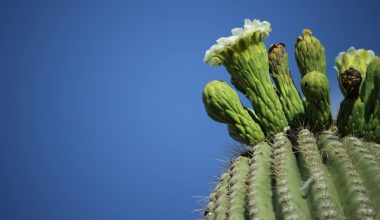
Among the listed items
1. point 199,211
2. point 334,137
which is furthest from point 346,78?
point 199,211

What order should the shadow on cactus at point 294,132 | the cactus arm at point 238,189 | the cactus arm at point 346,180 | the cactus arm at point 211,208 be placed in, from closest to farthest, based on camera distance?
the cactus arm at point 346,180 → the shadow on cactus at point 294,132 → the cactus arm at point 238,189 → the cactus arm at point 211,208

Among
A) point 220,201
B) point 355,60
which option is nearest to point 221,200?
point 220,201

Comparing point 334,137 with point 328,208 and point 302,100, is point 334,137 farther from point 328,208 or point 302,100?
point 328,208

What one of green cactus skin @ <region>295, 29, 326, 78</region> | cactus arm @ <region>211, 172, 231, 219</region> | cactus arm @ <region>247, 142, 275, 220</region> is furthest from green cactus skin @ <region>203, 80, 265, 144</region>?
green cactus skin @ <region>295, 29, 326, 78</region>

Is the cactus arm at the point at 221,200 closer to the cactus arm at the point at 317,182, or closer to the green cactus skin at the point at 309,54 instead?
the cactus arm at the point at 317,182

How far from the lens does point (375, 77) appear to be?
7.67 feet

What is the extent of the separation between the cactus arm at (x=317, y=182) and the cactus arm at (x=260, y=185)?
174 millimetres

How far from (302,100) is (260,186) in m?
0.73

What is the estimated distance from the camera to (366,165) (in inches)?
83.1

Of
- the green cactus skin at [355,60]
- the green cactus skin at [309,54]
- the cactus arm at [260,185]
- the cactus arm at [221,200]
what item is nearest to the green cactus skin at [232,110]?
the cactus arm at [260,185]

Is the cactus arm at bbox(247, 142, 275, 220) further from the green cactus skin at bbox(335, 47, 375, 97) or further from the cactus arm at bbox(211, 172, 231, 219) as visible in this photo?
the green cactus skin at bbox(335, 47, 375, 97)

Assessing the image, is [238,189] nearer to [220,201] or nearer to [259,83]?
[220,201]

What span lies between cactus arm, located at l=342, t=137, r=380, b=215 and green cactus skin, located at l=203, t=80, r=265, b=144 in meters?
0.49

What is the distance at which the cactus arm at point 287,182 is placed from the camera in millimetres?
1925
